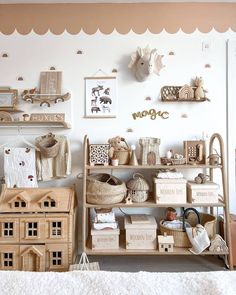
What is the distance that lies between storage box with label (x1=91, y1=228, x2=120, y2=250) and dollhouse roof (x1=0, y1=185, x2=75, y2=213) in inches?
10.6

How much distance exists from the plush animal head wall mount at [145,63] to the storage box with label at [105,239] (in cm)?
125

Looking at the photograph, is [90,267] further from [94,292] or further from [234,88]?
[234,88]

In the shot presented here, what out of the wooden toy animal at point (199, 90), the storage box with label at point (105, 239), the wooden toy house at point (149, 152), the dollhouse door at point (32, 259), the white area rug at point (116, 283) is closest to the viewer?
the white area rug at point (116, 283)

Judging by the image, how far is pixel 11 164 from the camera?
2.18 metres

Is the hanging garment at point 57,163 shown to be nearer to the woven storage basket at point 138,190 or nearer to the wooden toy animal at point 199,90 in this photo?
the woven storage basket at point 138,190

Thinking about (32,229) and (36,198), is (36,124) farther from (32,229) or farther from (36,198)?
(32,229)

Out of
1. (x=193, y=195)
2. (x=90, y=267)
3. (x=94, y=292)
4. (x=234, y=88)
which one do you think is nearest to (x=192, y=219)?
(x=193, y=195)

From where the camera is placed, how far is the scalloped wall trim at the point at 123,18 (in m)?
2.27

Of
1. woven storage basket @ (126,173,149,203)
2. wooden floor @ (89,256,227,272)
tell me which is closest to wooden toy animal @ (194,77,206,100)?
woven storage basket @ (126,173,149,203)

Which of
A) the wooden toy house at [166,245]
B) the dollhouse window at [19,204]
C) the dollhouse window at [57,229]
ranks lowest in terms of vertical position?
the wooden toy house at [166,245]

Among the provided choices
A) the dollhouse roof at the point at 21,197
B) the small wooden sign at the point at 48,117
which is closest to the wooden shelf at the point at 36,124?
the small wooden sign at the point at 48,117

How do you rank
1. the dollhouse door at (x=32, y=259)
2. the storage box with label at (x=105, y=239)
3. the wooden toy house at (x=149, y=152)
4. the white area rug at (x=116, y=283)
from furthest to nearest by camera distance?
the wooden toy house at (x=149, y=152), the storage box with label at (x=105, y=239), the dollhouse door at (x=32, y=259), the white area rug at (x=116, y=283)

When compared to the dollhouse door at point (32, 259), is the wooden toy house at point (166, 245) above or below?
above

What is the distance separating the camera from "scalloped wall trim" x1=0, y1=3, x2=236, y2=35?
7.45 feet
